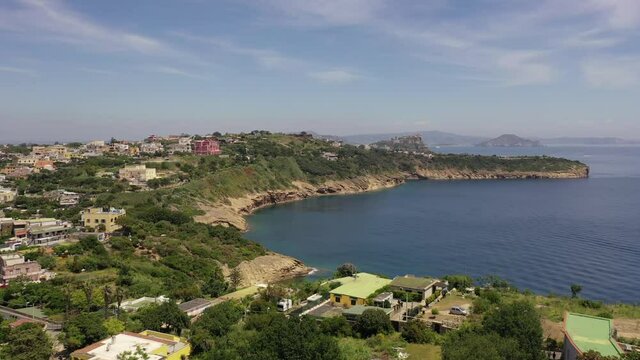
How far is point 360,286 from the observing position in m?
29.5

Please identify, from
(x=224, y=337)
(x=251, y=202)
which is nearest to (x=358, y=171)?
(x=251, y=202)

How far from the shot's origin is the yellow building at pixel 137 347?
17.6 metres

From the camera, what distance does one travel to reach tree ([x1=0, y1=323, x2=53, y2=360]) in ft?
59.8

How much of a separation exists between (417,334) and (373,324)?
207 centimetres

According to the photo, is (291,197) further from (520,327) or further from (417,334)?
(520,327)

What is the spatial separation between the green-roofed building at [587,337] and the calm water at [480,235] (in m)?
16.2

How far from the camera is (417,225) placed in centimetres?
6216

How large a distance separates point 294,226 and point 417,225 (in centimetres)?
1550

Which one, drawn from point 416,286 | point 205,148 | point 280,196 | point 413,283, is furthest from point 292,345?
point 205,148

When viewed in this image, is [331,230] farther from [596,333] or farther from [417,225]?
[596,333]

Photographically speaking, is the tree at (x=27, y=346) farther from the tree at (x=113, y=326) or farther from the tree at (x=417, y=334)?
the tree at (x=417, y=334)

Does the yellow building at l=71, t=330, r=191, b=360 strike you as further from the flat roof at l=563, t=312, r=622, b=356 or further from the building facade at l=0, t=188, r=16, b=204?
the building facade at l=0, t=188, r=16, b=204

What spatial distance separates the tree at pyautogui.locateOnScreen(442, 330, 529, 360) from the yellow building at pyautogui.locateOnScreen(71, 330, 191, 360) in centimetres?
989

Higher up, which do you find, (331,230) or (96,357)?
(96,357)
